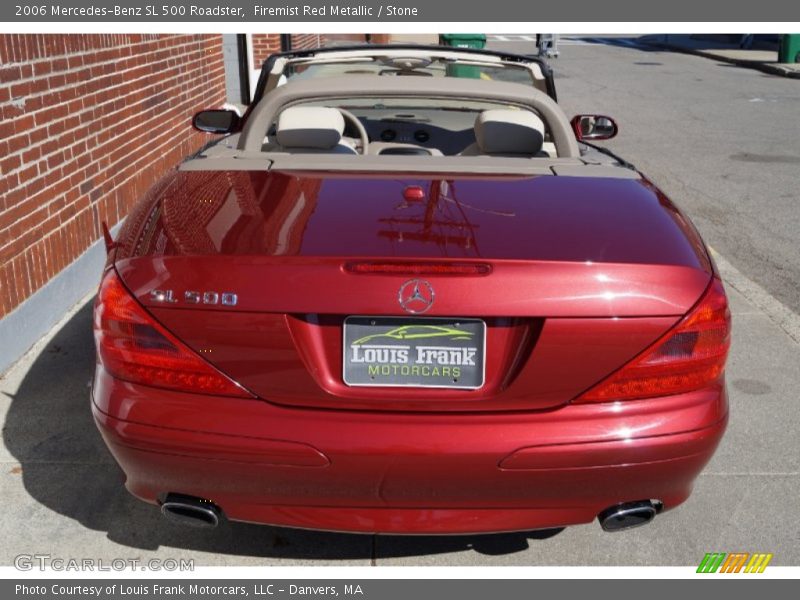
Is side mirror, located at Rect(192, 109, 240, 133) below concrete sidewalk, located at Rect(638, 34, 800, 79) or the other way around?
the other way around

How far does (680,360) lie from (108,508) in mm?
2143

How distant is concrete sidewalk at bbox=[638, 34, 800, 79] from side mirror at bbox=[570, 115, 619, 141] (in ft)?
68.6

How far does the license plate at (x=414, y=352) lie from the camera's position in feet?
8.37

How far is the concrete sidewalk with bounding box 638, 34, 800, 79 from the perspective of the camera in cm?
2497

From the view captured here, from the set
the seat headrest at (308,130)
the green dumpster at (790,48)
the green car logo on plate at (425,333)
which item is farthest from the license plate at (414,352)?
the green dumpster at (790,48)

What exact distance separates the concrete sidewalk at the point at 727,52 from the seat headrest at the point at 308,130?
22.6 meters

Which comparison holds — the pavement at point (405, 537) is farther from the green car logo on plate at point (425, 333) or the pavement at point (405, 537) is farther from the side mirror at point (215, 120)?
the side mirror at point (215, 120)

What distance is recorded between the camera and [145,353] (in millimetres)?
2662

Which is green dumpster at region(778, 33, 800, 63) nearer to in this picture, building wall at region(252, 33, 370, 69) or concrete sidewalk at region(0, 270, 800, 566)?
building wall at region(252, 33, 370, 69)

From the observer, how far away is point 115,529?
3.39 m

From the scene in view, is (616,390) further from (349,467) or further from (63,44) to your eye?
(63,44)

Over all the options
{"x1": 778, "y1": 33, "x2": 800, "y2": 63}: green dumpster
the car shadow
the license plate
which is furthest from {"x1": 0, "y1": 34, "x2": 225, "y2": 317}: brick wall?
{"x1": 778, "y1": 33, "x2": 800, "y2": 63}: green dumpster

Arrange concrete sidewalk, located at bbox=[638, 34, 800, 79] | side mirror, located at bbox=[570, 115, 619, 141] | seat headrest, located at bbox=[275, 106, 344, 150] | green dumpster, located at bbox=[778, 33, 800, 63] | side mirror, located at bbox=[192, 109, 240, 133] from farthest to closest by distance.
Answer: green dumpster, located at bbox=[778, 33, 800, 63] < concrete sidewalk, located at bbox=[638, 34, 800, 79] < side mirror, located at bbox=[570, 115, 619, 141] < side mirror, located at bbox=[192, 109, 240, 133] < seat headrest, located at bbox=[275, 106, 344, 150]

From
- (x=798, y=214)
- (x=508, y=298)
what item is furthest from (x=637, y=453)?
(x=798, y=214)
